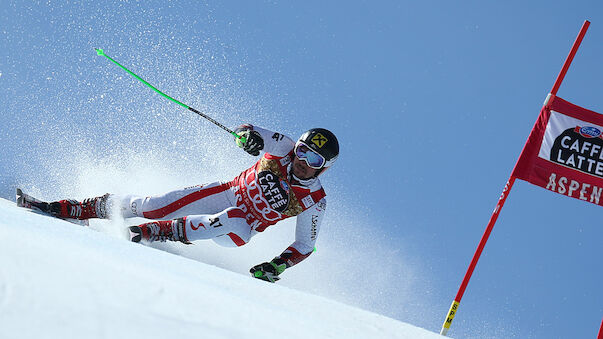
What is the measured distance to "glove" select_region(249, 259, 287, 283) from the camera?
4.69 metres

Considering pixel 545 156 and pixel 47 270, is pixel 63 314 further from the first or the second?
pixel 545 156

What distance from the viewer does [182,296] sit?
1.18 metres

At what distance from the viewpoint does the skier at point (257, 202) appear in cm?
469

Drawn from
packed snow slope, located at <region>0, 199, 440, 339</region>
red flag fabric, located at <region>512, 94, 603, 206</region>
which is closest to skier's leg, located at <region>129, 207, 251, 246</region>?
red flag fabric, located at <region>512, 94, 603, 206</region>

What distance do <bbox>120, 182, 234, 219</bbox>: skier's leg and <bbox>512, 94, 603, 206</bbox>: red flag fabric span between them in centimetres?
272

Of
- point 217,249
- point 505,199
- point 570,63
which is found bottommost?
point 217,249

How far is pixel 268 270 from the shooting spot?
476cm

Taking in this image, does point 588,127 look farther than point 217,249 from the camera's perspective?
No

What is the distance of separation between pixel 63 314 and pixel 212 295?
56 centimetres

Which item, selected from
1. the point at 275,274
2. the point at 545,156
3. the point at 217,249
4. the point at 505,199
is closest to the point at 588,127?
the point at 545,156

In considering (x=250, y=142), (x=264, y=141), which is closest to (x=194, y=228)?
(x=250, y=142)

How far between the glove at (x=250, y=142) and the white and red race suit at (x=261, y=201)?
0.26 ft

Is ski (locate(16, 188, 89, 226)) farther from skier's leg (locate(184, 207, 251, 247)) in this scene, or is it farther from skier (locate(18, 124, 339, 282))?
skier's leg (locate(184, 207, 251, 247))

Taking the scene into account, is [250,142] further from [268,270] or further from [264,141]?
[268,270]
